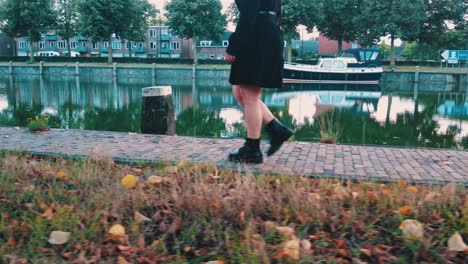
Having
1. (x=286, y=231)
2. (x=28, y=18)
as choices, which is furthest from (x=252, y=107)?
(x=28, y=18)

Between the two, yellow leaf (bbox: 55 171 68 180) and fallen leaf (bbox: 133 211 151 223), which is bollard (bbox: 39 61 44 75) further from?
fallen leaf (bbox: 133 211 151 223)

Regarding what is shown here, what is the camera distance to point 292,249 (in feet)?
6.84

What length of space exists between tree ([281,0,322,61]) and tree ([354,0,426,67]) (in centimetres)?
377

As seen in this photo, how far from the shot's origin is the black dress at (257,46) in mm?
3734

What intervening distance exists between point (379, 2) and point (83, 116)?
31.2m

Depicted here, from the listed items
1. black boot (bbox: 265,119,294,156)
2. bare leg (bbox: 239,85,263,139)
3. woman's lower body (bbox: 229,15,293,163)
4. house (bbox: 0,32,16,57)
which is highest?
house (bbox: 0,32,16,57)

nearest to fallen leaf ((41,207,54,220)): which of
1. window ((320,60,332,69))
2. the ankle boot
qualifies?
the ankle boot

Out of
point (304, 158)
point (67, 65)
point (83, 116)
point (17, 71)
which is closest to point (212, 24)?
point (67, 65)

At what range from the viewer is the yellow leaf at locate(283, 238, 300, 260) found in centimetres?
207

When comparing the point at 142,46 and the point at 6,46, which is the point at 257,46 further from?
the point at 6,46

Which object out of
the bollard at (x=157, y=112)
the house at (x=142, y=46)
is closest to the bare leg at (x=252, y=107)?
the bollard at (x=157, y=112)

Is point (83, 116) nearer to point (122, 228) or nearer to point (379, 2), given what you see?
point (122, 228)

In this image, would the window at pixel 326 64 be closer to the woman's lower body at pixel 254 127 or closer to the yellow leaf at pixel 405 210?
the woman's lower body at pixel 254 127

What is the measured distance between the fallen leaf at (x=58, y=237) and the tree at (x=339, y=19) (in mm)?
39497
